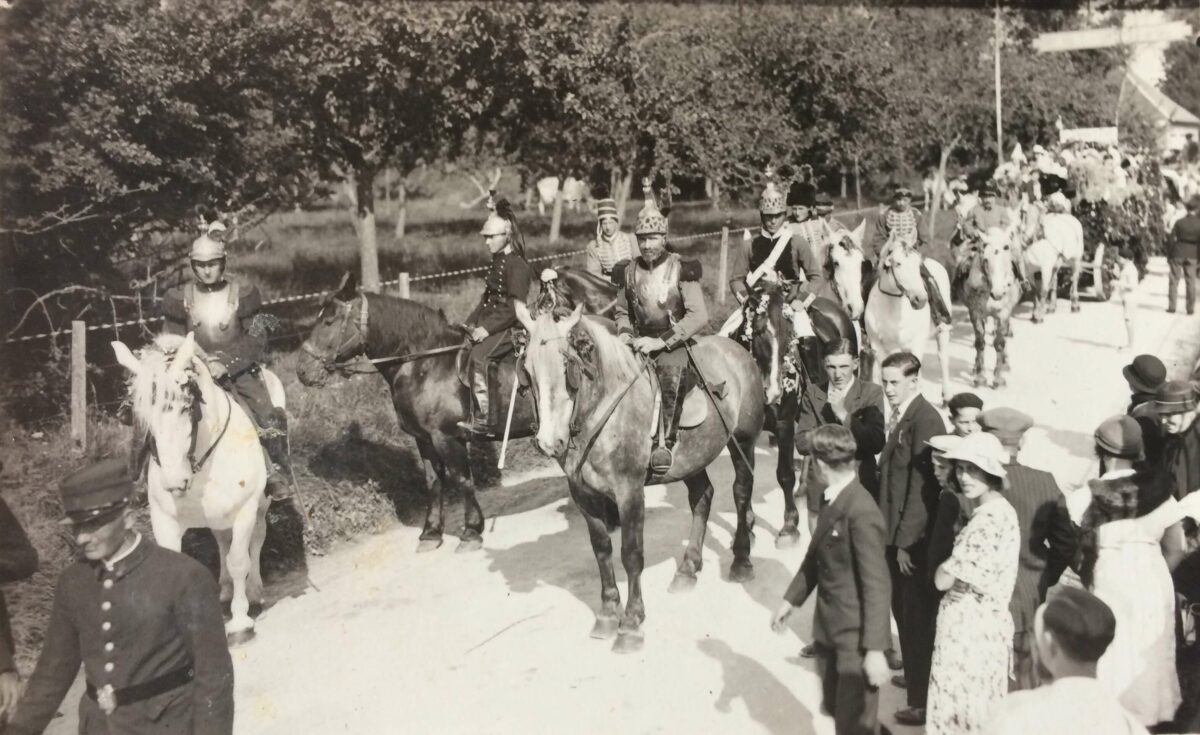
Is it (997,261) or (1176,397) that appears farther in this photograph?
(997,261)

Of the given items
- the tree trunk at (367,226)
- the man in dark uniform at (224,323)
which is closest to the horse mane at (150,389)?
the man in dark uniform at (224,323)

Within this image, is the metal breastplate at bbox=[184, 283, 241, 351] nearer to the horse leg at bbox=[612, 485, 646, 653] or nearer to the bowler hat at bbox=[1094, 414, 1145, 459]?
the horse leg at bbox=[612, 485, 646, 653]

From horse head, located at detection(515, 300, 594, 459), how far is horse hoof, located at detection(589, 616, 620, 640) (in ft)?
4.51

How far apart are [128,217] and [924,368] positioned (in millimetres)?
11304

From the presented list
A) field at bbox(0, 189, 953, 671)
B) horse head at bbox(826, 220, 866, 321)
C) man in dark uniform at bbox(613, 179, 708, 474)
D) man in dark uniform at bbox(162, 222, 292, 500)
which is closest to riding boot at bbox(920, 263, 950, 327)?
horse head at bbox(826, 220, 866, 321)

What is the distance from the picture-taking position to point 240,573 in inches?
282

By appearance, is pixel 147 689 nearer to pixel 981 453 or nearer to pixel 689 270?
pixel 981 453

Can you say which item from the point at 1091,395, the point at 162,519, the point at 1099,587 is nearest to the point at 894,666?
the point at 1099,587

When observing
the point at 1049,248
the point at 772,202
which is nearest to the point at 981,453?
the point at 772,202

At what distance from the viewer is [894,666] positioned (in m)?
6.13

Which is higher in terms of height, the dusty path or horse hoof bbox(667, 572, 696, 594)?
horse hoof bbox(667, 572, 696, 594)

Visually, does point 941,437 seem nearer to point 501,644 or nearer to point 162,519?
point 501,644

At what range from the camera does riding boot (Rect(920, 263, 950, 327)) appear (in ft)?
38.6

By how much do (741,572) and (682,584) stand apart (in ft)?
1.70
